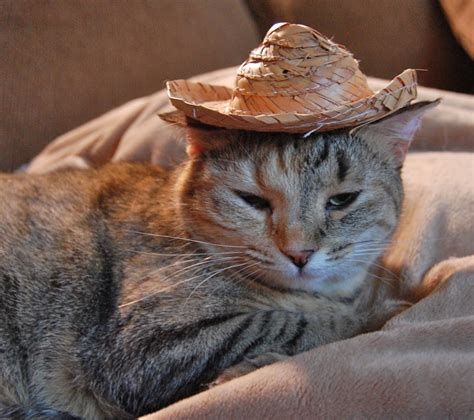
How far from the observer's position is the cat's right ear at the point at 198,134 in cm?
121

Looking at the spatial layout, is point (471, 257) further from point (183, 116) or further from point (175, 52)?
point (175, 52)

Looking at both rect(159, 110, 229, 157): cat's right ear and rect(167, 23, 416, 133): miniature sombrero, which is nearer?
rect(167, 23, 416, 133): miniature sombrero

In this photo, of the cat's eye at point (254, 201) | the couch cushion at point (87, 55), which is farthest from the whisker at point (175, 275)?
the couch cushion at point (87, 55)

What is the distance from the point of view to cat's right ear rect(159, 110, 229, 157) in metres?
1.21

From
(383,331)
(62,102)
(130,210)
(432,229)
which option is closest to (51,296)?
(130,210)

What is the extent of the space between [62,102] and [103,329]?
3.44ft

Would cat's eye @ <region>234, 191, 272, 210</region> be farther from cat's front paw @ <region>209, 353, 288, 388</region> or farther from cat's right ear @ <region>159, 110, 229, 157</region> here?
cat's front paw @ <region>209, 353, 288, 388</region>

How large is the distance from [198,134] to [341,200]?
312 millimetres

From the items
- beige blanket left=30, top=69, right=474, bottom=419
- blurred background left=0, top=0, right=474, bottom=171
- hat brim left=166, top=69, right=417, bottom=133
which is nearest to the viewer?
beige blanket left=30, top=69, right=474, bottom=419

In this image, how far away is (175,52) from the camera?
2111 mm

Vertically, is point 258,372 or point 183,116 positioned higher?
point 183,116

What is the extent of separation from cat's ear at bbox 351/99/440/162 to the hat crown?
0.14 meters

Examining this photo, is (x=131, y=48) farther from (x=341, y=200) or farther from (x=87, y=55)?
(x=341, y=200)

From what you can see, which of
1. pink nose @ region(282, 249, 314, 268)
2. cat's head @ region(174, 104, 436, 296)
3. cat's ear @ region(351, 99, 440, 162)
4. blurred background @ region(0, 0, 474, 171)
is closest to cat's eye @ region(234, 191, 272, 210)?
cat's head @ region(174, 104, 436, 296)
